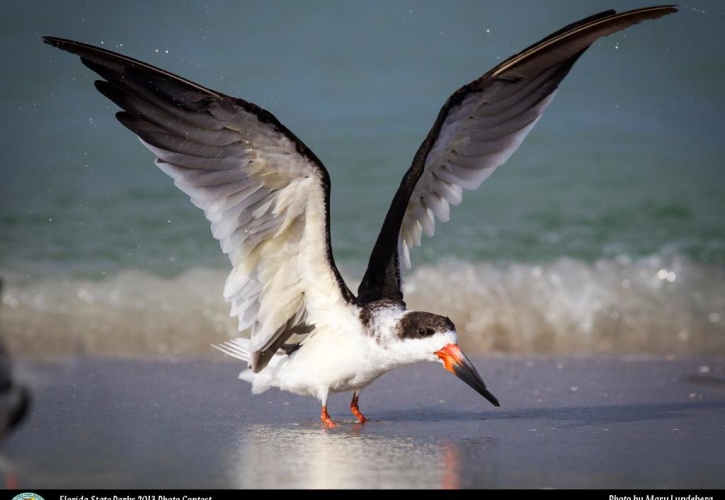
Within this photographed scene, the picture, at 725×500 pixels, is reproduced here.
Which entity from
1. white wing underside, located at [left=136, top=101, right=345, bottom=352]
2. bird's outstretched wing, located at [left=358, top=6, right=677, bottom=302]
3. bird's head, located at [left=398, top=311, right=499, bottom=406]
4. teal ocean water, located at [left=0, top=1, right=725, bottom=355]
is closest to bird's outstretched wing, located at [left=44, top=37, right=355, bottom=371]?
white wing underside, located at [left=136, top=101, right=345, bottom=352]

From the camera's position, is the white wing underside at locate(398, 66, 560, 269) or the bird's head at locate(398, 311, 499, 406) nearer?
the bird's head at locate(398, 311, 499, 406)

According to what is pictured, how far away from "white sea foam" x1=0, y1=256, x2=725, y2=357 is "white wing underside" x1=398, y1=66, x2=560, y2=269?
64.2 inches

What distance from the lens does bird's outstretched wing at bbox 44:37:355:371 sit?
4.16 m

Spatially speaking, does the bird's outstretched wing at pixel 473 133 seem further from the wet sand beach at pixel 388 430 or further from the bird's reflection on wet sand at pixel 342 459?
the bird's reflection on wet sand at pixel 342 459

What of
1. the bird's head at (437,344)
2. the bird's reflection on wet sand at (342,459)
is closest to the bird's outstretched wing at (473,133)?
the bird's head at (437,344)

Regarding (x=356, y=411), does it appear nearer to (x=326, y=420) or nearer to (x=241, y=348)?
(x=326, y=420)

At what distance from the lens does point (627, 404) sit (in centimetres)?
518

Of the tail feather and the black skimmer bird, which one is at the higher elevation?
the black skimmer bird

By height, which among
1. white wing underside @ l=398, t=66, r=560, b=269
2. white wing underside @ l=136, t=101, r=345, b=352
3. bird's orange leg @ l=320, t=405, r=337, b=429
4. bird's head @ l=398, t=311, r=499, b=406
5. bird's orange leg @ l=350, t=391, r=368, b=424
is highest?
white wing underside @ l=398, t=66, r=560, b=269

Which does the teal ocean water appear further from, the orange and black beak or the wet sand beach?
the orange and black beak

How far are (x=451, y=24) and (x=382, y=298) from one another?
25.6ft

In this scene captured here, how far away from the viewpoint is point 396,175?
33.2ft

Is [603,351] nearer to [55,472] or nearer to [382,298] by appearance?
[382,298]

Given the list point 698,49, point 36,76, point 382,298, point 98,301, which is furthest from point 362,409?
point 698,49
